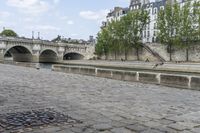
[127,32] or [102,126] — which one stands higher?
[127,32]

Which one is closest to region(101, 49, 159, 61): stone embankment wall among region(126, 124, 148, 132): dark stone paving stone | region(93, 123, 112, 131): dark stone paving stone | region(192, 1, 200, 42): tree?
region(192, 1, 200, 42): tree

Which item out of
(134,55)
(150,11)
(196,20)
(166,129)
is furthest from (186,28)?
(166,129)

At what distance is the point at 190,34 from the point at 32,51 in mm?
46730

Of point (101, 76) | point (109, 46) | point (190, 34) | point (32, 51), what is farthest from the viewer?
point (32, 51)

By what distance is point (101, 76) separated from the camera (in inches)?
864

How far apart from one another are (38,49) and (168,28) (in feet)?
133

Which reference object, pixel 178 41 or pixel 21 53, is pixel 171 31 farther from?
pixel 21 53

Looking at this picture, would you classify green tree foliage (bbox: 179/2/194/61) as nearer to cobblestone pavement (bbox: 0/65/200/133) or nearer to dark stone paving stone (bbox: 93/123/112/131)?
cobblestone pavement (bbox: 0/65/200/133)

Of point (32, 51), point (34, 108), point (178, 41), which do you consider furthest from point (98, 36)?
point (34, 108)

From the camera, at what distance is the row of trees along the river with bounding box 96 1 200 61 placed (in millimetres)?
61312

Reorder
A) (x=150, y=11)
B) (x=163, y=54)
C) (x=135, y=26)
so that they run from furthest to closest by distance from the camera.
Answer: (x=150, y=11), (x=135, y=26), (x=163, y=54)

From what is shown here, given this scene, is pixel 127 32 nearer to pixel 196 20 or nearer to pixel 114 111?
pixel 196 20

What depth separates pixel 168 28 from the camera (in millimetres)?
65250

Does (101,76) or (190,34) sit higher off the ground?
(190,34)
